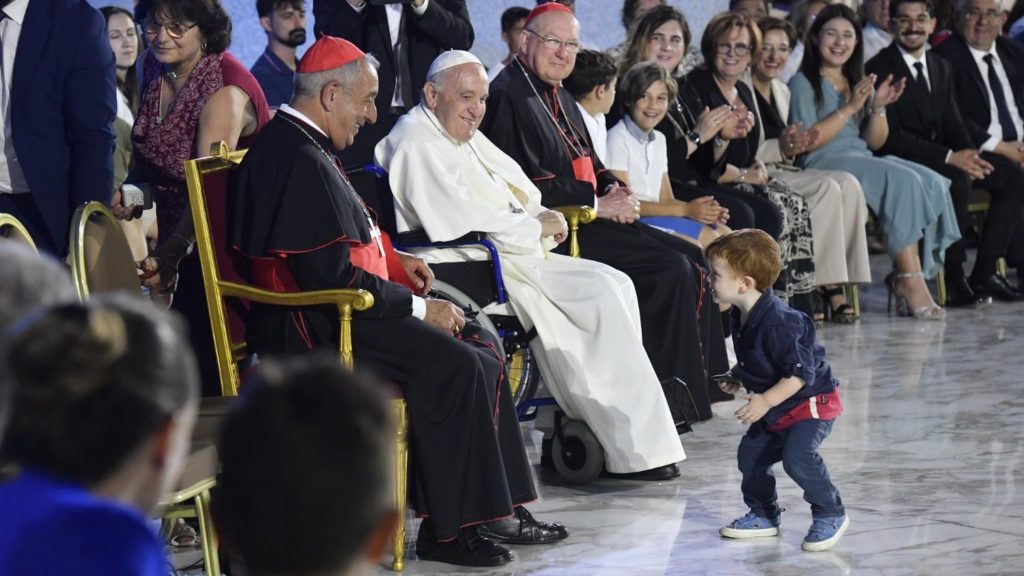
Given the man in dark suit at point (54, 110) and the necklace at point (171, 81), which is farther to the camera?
the necklace at point (171, 81)

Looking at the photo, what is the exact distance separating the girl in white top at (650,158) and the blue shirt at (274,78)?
1470 millimetres

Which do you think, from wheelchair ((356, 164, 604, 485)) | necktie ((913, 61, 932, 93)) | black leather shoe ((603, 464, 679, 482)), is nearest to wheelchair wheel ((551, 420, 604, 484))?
wheelchair ((356, 164, 604, 485))

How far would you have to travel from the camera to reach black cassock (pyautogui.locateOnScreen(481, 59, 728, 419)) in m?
5.14

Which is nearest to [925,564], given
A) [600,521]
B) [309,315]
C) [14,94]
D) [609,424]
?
[600,521]

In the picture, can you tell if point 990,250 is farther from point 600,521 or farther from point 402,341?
point 402,341

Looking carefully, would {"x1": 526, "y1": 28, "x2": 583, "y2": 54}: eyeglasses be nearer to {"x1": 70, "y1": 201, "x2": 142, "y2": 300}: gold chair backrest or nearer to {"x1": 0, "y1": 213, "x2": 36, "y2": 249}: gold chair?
{"x1": 70, "y1": 201, "x2": 142, "y2": 300}: gold chair backrest

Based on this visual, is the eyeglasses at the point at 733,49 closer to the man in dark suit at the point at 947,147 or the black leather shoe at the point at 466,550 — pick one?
the man in dark suit at the point at 947,147

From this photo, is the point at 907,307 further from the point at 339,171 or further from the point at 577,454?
the point at 339,171

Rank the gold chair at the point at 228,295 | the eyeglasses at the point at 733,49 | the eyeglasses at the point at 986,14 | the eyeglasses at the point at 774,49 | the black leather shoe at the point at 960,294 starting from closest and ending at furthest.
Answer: the gold chair at the point at 228,295 < the eyeglasses at the point at 733,49 < the eyeglasses at the point at 774,49 < the black leather shoe at the point at 960,294 < the eyeglasses at the point at 986,14

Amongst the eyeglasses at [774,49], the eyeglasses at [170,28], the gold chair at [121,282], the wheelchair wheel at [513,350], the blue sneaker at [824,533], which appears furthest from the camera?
the eyeglasses at [774,49]

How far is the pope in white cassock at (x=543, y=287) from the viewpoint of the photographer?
4.59 m

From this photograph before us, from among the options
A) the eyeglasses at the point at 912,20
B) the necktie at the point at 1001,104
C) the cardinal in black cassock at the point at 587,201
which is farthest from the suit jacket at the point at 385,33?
the necktie at the point at 1001,104

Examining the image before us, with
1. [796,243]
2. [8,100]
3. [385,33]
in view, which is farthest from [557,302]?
[796,243]

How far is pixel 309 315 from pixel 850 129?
4.48 metres
